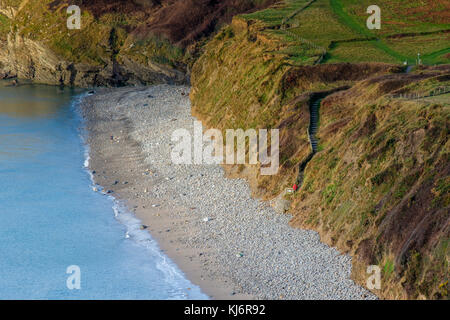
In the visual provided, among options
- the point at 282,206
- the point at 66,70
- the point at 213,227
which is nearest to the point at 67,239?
the point at 213,227

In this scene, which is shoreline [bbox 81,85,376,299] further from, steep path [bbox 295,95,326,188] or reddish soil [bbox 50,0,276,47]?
reddish soil [bbox 50,0,276,47]

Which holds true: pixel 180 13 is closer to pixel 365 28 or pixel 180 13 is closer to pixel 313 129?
pixel 365 28

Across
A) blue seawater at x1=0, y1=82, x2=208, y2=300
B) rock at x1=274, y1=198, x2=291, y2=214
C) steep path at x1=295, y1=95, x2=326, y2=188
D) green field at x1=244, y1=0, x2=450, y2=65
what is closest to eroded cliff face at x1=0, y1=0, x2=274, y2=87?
green field at x1=244, y1=0, x2=450, y2=65

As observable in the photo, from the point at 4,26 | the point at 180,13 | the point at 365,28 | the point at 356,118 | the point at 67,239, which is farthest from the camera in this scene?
the point at 4,26
